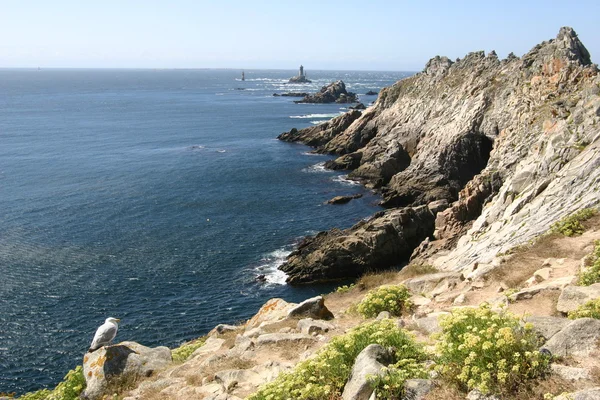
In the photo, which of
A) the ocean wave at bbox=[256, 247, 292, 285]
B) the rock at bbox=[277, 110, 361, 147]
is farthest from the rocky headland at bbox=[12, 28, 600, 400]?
the rock at bbox=[277, 110, 361, 147]

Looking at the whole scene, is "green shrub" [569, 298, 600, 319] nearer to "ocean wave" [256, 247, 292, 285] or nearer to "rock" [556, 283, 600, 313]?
"rock" [556, 283, 600, 313]

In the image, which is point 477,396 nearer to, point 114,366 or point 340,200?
point 114,366

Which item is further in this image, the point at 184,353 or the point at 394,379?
the point at 184,353

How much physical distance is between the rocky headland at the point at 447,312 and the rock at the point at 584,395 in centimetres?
2

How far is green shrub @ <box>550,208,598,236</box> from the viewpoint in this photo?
64.5 feet

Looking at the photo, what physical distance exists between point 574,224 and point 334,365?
1502 cm

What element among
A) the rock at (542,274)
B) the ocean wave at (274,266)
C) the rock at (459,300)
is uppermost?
the rock at (542,274)

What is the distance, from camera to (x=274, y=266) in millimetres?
45906

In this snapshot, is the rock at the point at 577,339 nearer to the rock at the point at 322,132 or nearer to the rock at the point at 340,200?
the rock at the point at 340,200

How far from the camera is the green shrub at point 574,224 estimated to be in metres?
19.7

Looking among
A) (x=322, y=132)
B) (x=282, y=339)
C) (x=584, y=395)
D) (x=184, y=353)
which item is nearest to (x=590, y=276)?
(x=584, y=395)

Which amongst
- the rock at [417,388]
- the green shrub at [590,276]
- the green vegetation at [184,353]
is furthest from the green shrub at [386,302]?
the rock at [417,388]

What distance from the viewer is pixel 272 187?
7050cm

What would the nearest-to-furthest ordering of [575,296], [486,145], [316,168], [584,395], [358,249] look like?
1. [584,395]
2. [575,296]
3. [358,249]
4. [486,145]
5. [316,168]
